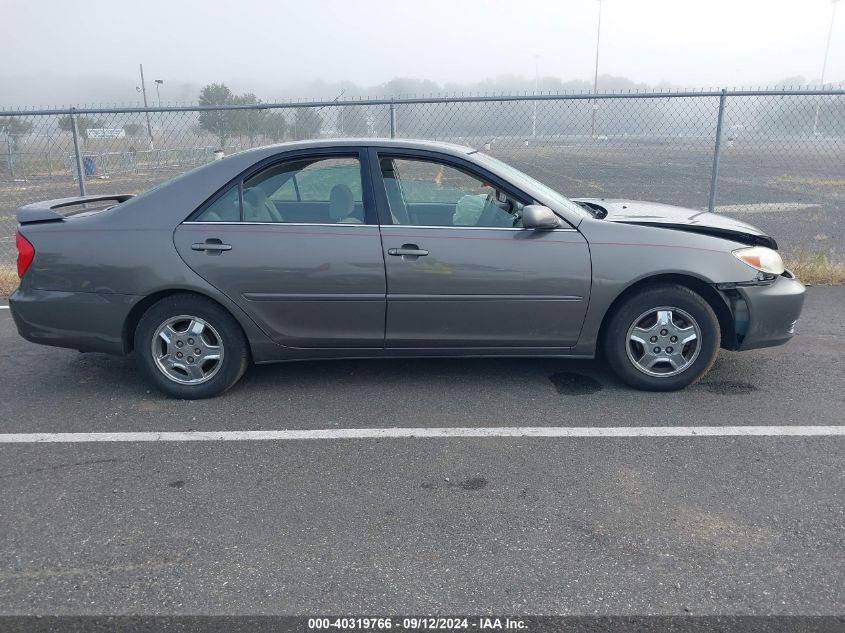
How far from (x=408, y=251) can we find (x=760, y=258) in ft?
7.24

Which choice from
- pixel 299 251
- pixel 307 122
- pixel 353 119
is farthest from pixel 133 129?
pixel 299 251

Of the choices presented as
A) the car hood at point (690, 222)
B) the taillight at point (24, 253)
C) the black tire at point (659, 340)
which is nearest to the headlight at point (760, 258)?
the car hood at point (690, 222)

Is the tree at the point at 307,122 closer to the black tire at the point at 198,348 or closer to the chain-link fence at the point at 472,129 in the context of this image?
the chain-link fence at the point at 472,129

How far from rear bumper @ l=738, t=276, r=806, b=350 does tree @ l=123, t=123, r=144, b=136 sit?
803 cm

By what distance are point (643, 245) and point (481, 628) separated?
8.85 ft

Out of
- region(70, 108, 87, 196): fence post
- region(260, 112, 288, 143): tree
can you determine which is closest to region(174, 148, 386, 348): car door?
region(260, 112, 288, 143): tree

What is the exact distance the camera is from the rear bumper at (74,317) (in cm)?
445

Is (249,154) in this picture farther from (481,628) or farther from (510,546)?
(481,628)

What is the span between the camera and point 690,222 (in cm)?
474

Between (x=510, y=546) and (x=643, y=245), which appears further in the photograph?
(x=643, y=245)

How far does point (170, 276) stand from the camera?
4363mm

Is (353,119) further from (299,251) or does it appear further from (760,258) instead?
(760,258)

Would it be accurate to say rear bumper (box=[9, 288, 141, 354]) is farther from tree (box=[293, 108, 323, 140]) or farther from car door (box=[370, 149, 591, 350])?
tree (box=[293, 108, 323, 140])

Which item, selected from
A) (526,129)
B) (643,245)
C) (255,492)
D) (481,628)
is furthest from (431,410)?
(526,129)
